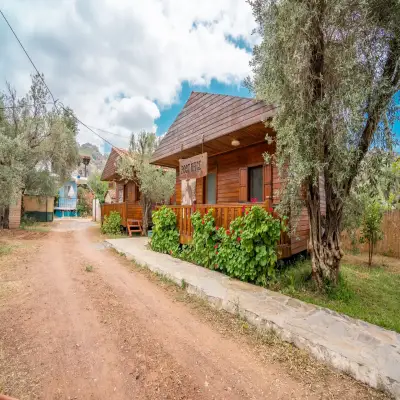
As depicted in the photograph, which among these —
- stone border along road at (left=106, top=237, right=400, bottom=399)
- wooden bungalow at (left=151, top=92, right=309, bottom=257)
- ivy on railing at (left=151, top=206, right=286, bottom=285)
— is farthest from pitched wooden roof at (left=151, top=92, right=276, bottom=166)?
stone border along road at (left=106, top=237, right=400, bottom=399)

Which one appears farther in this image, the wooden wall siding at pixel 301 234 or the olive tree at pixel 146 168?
the olive tree at pixel 146 168

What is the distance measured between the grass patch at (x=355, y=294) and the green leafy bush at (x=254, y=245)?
1.24 feet

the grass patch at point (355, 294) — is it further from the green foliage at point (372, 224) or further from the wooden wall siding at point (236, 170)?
the wooden wall siding at point (236, 170)

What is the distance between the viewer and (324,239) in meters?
3.92

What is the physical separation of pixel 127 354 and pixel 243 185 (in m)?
5.16

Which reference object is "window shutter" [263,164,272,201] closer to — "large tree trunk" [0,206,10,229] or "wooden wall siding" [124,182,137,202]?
"wooden wall siding" [124,182,137,202]

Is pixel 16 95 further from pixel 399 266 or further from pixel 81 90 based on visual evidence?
pixel 399 266

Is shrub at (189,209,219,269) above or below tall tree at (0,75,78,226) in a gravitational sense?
below

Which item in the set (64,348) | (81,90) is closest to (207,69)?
(81,90)

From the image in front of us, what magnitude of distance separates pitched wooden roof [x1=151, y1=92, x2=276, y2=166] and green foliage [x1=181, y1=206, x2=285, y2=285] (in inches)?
79.3

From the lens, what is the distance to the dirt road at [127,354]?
1.89 metres

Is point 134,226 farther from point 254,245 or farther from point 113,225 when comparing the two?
point 254,245

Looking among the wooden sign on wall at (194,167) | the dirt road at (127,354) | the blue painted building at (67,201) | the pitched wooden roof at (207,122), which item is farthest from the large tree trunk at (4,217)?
the blue painted building at (67,201)

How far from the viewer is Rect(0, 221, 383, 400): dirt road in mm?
1893
